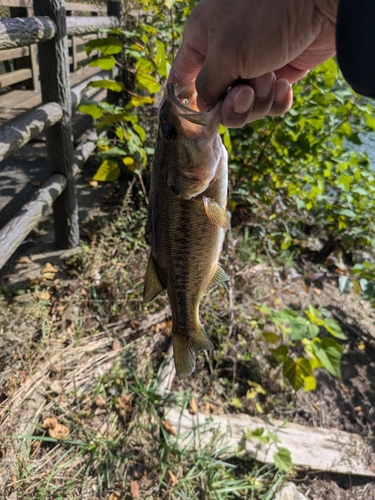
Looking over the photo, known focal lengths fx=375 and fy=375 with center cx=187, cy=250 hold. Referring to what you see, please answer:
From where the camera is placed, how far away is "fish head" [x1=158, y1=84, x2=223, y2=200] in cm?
124

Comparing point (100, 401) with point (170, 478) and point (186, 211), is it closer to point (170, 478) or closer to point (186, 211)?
point (170, 478)

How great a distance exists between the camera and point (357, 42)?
1187mm

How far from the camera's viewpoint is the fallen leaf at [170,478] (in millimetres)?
2191

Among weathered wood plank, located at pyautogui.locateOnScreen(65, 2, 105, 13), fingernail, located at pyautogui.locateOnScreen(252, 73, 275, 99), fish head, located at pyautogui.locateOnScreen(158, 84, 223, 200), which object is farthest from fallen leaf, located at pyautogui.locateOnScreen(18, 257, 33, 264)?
weathered wood plank, located at pyautogui.locateOnScreen(65, 2, 105, 13)

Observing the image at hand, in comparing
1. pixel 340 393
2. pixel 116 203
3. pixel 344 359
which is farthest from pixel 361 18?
pixel 116 203

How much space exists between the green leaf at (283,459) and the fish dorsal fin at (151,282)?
4.97ft

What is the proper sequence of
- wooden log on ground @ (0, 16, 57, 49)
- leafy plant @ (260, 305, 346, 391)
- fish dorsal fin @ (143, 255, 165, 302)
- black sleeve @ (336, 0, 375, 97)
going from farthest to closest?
leafy plant @ (260, 305, 346, 391) → wooden log on ground @ (0, 16, 57, 49) → fish dorsal fin @ (143, 255, 165, 302) → black sleeve @ (336, 0, 375, 97)

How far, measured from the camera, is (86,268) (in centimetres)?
313

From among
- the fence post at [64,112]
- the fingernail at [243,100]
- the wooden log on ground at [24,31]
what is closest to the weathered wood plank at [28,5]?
the fence post at [64,112]

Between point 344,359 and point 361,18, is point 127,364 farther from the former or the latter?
point 361,18

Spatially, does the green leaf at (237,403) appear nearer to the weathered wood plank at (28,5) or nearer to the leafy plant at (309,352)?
the leafy plant at (309,352)

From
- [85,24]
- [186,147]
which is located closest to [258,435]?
[186,147]

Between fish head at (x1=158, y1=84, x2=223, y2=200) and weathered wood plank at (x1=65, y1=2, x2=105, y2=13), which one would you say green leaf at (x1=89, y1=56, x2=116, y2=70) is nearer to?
fish head at (x1=158, y1=84, x2=223, y2=200)

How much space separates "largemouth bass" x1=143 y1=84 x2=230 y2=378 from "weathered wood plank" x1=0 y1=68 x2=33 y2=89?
16.3ft
